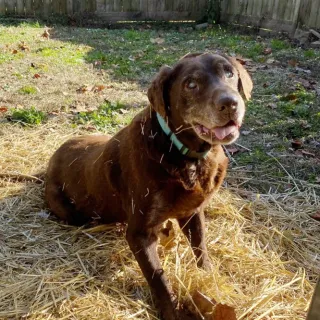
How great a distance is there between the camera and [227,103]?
2.62 m

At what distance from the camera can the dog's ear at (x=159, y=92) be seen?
2.91m

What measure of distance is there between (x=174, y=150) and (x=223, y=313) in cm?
106

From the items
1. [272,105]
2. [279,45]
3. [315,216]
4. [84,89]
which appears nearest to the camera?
[315,216]

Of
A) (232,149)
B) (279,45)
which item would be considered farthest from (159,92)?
(279,45)

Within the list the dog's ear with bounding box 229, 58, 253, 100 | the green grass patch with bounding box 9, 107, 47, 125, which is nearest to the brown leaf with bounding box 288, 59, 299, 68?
the green grass patch with bounding box 9, 107, 47, 125

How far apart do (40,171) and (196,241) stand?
6.67 ft

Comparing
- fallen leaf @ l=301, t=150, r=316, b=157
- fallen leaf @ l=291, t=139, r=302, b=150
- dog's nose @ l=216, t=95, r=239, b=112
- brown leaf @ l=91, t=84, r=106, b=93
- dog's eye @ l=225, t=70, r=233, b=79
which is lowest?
fallen leaf @ l=301, t=150, r=316, b=157

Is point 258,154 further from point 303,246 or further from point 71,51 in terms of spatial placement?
point 71,51

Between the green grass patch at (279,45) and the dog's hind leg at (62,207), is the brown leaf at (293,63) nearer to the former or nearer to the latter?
the green grass patch at (279,45)

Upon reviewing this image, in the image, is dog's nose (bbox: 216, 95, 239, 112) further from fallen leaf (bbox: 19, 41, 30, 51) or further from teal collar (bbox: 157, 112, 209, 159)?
fallen leaf (bbox: 19, 41, 30, 51)

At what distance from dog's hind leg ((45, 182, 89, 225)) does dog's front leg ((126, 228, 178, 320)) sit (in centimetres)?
94

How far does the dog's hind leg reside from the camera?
3891 mm

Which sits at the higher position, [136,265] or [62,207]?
[62,207]

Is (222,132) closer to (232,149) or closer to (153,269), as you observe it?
(153,269)
